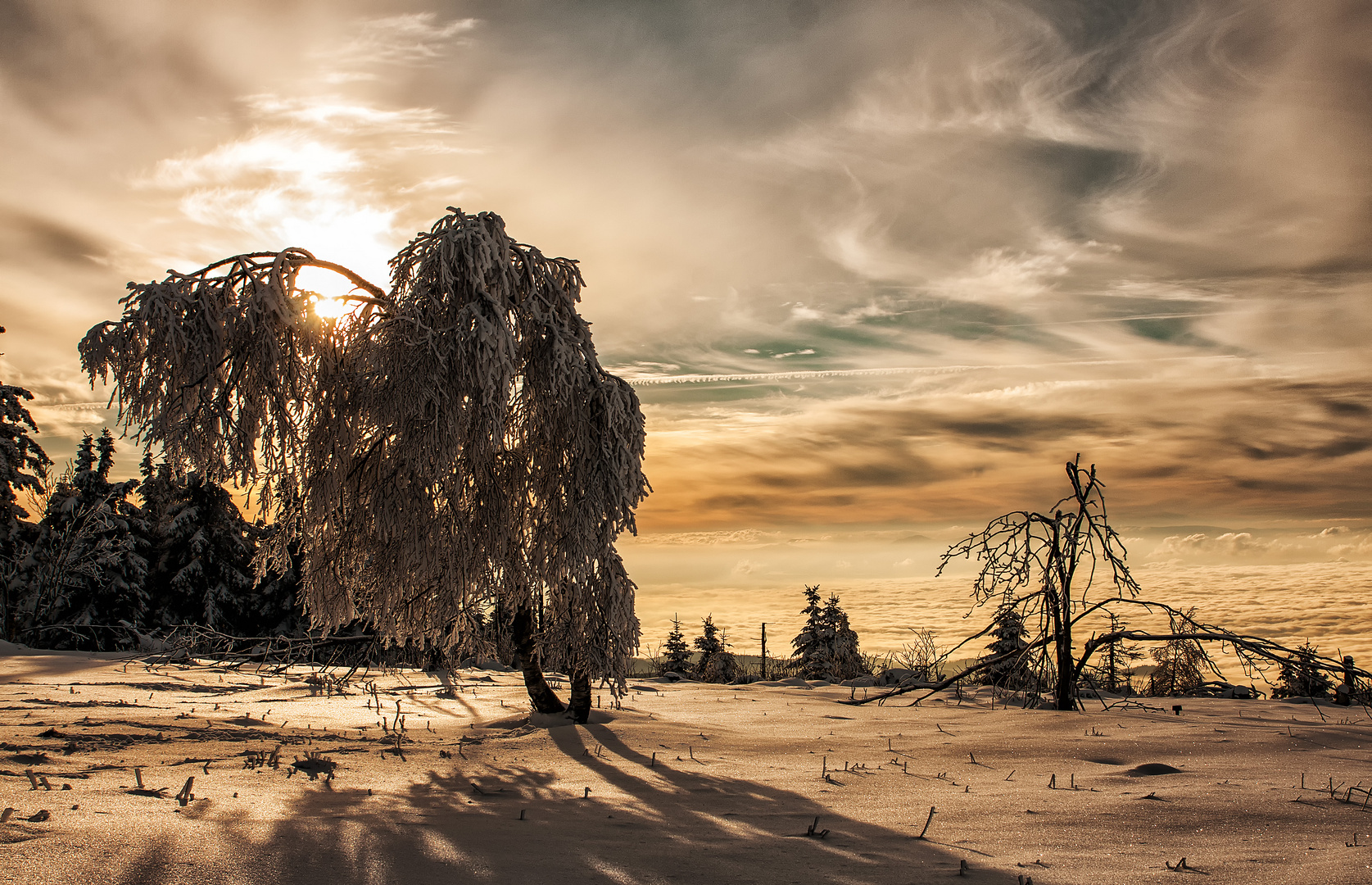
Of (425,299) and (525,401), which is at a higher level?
(425,299)

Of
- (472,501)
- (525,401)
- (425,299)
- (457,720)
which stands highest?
(425,299)

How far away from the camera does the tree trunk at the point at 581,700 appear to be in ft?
28.1

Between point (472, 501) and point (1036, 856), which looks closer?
point (1036, 856)

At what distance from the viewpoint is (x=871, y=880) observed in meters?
3.55

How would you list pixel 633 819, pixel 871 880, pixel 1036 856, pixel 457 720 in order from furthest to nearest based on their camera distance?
pixel 457 720 → pixel 633 819 → pixel 1036 856 → pixel 871 880

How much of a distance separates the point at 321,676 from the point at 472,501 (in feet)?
16.1

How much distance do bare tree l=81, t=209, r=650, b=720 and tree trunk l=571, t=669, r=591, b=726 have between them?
2 centimetres

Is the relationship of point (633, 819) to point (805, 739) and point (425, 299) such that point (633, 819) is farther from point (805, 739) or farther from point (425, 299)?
point (425, 299)

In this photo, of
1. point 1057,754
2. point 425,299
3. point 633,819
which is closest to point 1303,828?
point 1057,754

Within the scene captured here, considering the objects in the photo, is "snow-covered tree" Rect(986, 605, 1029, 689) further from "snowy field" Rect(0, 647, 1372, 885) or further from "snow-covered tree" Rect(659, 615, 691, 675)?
"snow-covered tree" Rect(659, 615, 691, 675)

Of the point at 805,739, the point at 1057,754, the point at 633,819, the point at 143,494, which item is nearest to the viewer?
the point at 633,819

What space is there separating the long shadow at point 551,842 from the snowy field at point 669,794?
0.07 ft

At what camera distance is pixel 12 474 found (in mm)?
22734

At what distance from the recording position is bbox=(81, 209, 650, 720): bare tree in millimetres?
6953
